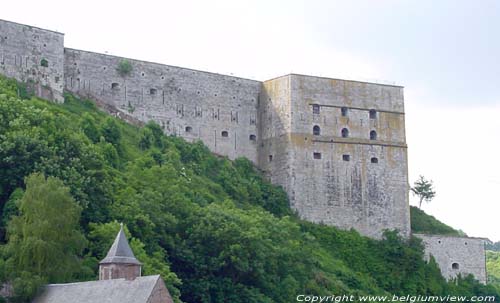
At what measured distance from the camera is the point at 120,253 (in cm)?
4469

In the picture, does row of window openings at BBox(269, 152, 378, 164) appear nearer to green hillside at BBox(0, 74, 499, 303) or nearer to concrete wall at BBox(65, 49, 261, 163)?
concrete wall at BBox(65, 49, 261, 163)

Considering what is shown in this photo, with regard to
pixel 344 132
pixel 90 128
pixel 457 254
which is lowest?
pixel 457 254

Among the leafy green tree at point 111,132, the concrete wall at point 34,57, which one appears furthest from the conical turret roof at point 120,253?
the concrete wall at point 34,57

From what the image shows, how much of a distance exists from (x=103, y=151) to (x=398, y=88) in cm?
2214

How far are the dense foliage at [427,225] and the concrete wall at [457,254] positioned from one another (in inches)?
57.9

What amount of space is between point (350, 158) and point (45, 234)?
2683cm

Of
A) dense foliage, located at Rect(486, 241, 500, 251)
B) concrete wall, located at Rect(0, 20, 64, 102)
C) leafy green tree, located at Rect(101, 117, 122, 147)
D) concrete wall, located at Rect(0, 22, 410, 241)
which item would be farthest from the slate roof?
dense foliage, located at Rect(486, 241, 500, 251)

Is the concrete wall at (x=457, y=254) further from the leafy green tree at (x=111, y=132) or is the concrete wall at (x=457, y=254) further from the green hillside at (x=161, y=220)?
the leafy green tree at (x=111, y=132)

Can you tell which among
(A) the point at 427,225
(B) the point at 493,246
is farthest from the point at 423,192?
(B) the point at 493,246

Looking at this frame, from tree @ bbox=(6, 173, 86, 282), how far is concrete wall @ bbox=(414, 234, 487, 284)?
28.2 metres

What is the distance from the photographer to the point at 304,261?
189 ft

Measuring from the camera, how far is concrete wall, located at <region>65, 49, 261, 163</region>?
65.4 m

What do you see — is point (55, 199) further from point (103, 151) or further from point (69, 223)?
point (103, 151)

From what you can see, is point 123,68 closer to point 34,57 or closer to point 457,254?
point 34,57
